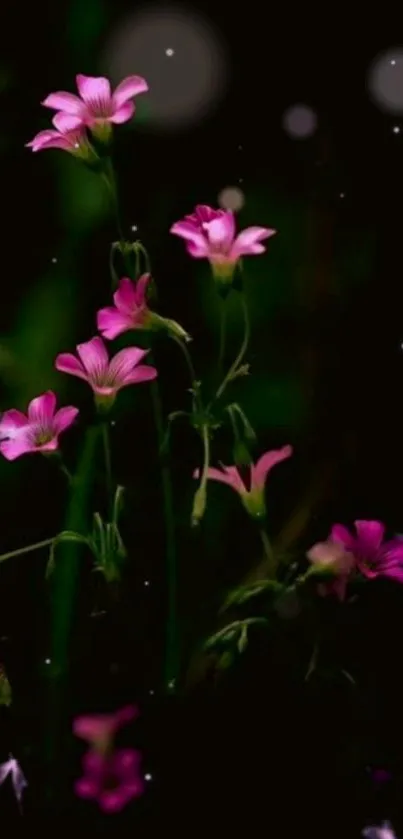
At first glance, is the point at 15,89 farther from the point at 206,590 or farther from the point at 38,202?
the point at 206,590

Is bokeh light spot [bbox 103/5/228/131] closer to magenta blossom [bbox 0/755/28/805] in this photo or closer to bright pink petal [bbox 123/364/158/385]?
bright pink petal [bbox 123/364/158/385]

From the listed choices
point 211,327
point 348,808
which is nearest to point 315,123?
point 211,327

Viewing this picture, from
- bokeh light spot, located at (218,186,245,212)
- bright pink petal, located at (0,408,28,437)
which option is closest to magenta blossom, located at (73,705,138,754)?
bright pink petal, located at (0,408,28,437)

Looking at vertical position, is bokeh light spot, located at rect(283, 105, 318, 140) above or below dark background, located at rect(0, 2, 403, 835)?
above

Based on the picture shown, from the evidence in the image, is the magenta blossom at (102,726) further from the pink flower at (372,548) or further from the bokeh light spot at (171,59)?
the bokeh light spot at (171,59)

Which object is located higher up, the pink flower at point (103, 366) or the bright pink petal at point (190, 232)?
the bright pink petal at point (190, 232)

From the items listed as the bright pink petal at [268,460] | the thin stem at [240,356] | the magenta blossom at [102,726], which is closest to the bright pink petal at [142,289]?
the thin stem at [240,356]

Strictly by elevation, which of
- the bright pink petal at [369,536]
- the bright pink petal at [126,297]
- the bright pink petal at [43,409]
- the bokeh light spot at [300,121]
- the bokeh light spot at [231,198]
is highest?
the bokeh light spot at [300,121]
